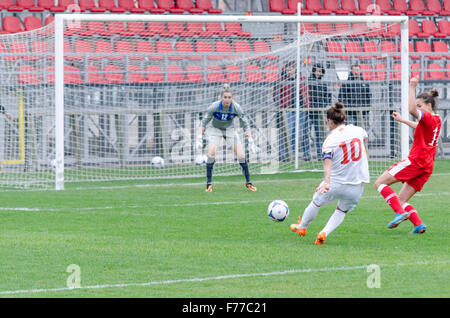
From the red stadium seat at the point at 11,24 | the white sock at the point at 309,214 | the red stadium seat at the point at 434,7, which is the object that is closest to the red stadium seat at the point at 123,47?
the red stadium seat at the point at 11,24

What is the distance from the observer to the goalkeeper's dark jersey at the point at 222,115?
1428 centimetres

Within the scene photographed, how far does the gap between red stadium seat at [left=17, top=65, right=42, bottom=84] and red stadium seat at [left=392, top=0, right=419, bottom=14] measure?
14.0 metres

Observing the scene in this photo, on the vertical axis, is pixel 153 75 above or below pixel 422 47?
below

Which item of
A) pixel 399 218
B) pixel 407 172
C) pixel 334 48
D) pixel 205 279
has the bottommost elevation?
pixel 205 279

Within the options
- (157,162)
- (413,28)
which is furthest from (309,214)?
(413,28)

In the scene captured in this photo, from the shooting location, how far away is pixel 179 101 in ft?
64.4

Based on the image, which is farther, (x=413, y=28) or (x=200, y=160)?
(x=413, y=28)

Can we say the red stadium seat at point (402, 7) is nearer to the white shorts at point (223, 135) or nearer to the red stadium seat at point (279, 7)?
the red stadium seat at point (279, 7)

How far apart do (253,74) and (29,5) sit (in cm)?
796

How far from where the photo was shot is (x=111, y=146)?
19094 mm

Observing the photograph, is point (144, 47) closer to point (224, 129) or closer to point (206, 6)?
point (206, 6)

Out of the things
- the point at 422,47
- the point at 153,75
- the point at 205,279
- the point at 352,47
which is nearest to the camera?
the point at 205,279

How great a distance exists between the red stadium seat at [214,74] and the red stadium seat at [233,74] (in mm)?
132
